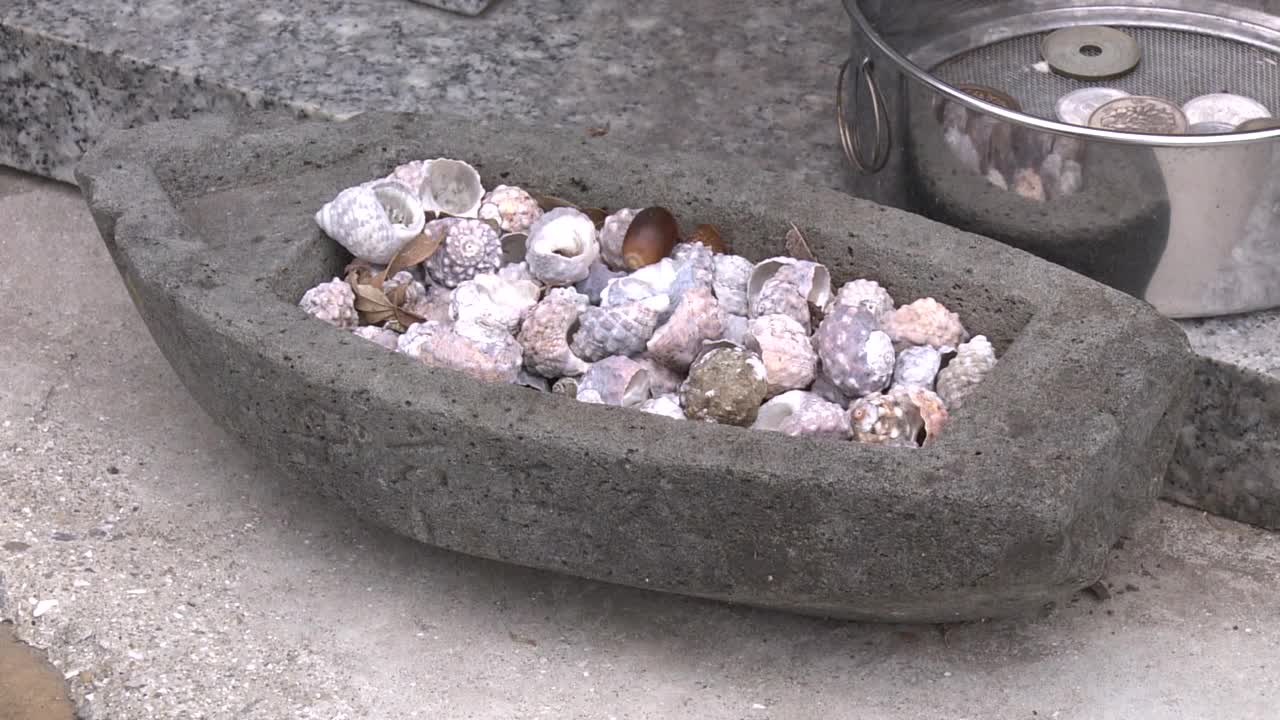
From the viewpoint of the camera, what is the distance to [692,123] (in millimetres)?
2850

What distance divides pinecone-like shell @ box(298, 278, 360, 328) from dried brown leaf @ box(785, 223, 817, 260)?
594mm

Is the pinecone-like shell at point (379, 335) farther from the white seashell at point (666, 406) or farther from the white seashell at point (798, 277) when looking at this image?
the white seashell at point (798, 277)

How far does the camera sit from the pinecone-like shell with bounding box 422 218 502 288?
2.32 m

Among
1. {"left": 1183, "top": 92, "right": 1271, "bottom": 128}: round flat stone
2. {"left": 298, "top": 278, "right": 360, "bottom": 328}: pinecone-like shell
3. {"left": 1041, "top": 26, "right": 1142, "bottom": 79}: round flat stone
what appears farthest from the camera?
{"left": 1041, "top": 26, "right": 1142, "bottom": 79}: round flat stone

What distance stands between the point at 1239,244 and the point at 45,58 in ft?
6.76

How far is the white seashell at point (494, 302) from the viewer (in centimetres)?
224

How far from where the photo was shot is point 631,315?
217cm

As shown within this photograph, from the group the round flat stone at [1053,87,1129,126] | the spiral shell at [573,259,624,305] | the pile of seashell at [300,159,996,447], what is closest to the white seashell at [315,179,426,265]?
the pile of seashell at [300,159,996,447]

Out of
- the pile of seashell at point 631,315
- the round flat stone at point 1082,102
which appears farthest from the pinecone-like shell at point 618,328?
the round flat stone at point 1082,102

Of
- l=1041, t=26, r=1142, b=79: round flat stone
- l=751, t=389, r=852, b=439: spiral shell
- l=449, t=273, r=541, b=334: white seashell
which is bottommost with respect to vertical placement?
l=751, t=389, r=852, b=439: spiral shell

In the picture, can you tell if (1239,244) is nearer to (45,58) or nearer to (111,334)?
(111,334)

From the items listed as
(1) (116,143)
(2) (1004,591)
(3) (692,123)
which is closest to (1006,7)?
(3) (692,123)

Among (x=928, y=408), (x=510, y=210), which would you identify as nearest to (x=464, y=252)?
(x=510, y=210)

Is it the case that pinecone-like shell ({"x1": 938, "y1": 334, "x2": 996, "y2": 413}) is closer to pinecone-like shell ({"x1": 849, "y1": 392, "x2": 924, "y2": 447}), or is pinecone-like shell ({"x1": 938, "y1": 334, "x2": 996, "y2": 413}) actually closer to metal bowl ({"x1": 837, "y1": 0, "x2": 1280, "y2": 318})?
pinecone-like shell ({"x1": 849, "y1": 392, "x2": 924, "y2": 447})
